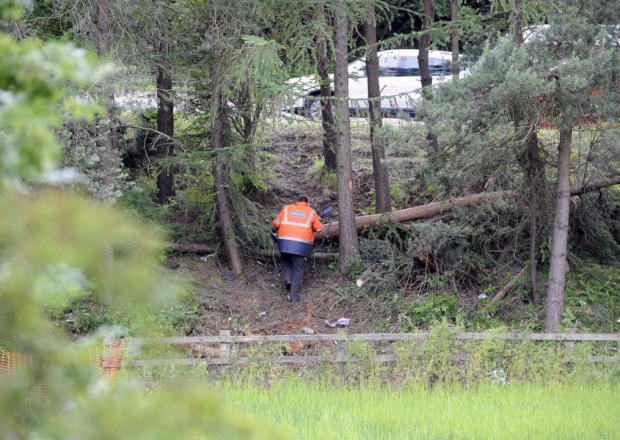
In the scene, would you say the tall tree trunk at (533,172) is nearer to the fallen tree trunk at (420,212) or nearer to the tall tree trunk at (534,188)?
the tall tree trunk at (534,188)

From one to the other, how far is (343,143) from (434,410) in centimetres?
700

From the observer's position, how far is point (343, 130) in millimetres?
14133

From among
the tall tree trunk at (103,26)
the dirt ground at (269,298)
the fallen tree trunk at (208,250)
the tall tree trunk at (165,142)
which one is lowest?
the dirt ground at (269,298)

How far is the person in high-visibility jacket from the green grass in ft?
13.9

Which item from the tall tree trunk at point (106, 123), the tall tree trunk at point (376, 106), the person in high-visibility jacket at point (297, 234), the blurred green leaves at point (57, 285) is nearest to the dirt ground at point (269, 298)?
the person in high-visibility jacket at point (297, 234)

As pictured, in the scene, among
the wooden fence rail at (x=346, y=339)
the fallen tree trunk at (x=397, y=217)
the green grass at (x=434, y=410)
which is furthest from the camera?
the fallen tree trunk at (x=397, y=217)

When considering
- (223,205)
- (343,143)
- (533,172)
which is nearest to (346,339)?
(533,172)

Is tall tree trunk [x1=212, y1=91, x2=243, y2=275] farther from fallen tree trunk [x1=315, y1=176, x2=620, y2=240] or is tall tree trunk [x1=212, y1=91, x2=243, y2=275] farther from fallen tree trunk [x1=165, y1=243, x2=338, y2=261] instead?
fallen tree trunk [x1=315, y1=176, x2=620, y2=240]

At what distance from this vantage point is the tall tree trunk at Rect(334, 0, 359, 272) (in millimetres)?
13906

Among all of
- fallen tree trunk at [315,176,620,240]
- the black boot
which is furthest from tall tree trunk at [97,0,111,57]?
fallen tree trunk at [315,176,620,240]

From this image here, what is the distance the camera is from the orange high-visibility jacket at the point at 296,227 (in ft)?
44.4

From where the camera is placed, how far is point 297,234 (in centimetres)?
1359

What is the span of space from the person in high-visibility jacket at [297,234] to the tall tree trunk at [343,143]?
41.0 inches

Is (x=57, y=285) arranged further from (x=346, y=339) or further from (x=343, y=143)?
(x=343, y=143)
